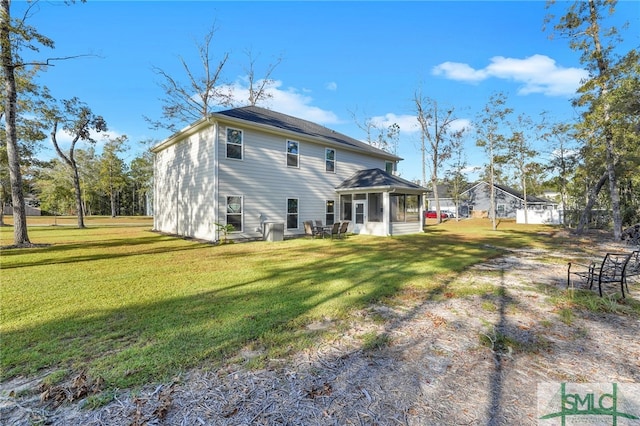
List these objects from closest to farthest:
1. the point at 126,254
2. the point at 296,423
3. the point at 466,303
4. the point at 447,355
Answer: the point at 296,423, the point at 447,355, the point at 466,303, the point at 126,254

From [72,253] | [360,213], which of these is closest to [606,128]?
[360,213]

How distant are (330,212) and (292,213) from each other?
9.39 feet

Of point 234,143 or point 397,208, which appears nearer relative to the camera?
point 234,143

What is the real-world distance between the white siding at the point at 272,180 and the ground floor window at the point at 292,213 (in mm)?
224

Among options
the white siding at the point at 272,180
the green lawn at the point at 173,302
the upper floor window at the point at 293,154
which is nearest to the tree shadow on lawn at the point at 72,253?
the green lawn at the point at 173,302

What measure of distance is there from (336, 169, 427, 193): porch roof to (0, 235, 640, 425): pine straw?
446 inches

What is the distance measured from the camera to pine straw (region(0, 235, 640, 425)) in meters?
2.04

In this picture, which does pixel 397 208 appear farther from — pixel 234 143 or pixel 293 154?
pixel 234 143

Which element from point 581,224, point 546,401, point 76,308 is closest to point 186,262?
point 76,308

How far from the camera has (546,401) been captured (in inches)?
87.4

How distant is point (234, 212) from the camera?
12.4 m

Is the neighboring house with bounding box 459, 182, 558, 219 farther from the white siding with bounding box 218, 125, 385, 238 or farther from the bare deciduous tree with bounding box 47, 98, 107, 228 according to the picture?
the bare deciduous tree with bounding box 47, 98, 107, 228

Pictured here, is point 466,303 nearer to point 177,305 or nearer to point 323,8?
point 177,305

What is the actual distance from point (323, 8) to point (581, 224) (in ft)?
56.3
